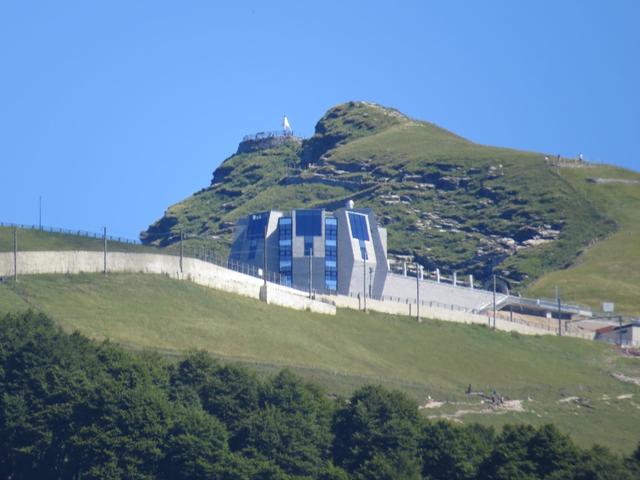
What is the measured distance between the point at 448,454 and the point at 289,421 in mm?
7502

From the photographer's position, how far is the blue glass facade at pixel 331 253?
507 ft

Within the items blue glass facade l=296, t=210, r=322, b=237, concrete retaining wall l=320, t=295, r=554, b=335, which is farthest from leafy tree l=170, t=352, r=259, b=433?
blue glass facade l=296, t=210, r=322, b=237

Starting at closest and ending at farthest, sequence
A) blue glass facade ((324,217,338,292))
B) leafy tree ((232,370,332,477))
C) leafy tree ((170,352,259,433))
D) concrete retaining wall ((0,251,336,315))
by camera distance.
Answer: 1. leafy tree ((232,370,332,477))
2. leafy tree ((170,352,259,433))
3. concrete retaining wall ((0,251,336,315))
4. blue glass facade ((324,217,338,292))

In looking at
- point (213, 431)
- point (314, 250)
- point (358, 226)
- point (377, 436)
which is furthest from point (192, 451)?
point (358, 226)

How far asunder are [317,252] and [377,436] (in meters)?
68.2

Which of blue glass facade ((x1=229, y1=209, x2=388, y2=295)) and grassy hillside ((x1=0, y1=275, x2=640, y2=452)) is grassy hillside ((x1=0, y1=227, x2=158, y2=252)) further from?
blue glass facade ((x1=229, y1=209, x2=388, y2=295))

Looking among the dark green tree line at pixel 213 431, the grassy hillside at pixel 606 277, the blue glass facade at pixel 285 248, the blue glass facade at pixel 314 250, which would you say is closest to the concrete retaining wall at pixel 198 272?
the blue glass facade at pixel 314 250

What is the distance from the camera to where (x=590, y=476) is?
80.6 m

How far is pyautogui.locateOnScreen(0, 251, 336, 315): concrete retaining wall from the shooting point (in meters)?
114

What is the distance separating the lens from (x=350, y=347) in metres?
120

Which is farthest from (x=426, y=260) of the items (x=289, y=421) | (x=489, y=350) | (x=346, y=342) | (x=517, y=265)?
(x=289, y=421)

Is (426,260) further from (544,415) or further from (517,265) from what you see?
(544,415)

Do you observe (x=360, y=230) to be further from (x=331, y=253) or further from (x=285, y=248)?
(x=285, y=248)

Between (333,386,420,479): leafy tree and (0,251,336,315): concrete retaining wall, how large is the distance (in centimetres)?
2896
